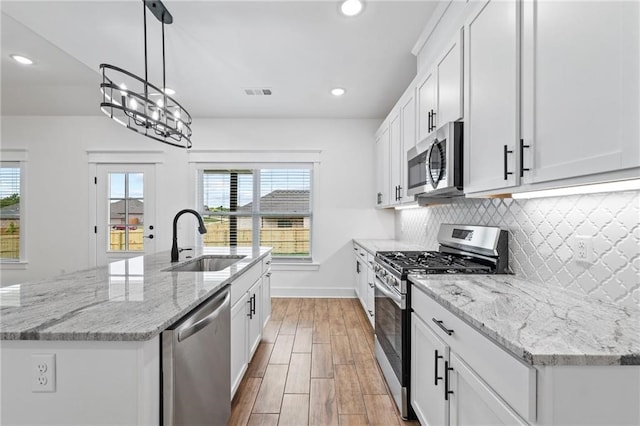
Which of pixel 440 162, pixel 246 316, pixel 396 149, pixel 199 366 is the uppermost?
pixel 396 149

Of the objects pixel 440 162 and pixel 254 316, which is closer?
pixel 440 162

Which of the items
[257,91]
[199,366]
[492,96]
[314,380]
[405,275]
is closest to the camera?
[199,366]

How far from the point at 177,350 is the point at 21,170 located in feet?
18.6

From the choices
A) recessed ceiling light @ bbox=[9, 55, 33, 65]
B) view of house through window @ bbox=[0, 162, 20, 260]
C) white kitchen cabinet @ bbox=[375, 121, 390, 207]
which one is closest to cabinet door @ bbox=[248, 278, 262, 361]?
white kitchen cabinet @ bbox=[375, 121, 390, 207]

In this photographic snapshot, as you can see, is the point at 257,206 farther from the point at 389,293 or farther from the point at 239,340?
the point at 389,293

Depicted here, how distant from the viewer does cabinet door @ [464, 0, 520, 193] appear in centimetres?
134

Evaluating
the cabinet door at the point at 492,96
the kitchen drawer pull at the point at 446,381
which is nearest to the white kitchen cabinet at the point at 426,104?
the cabinet door at the point at 492,96

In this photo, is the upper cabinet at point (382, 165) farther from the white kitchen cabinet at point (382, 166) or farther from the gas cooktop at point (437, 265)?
the gas cooktop at point (437, 265)

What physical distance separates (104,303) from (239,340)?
105 centimetres

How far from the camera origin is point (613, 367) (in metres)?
0.80

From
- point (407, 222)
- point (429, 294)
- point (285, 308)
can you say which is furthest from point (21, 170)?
point (429, 294)

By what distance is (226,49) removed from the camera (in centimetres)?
276

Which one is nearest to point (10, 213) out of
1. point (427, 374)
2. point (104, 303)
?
point (104, 303)

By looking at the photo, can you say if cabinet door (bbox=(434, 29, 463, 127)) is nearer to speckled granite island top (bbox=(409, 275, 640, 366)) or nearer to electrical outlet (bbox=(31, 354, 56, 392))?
speckled granite island top (bbox=(409, 275, 640, 366))
